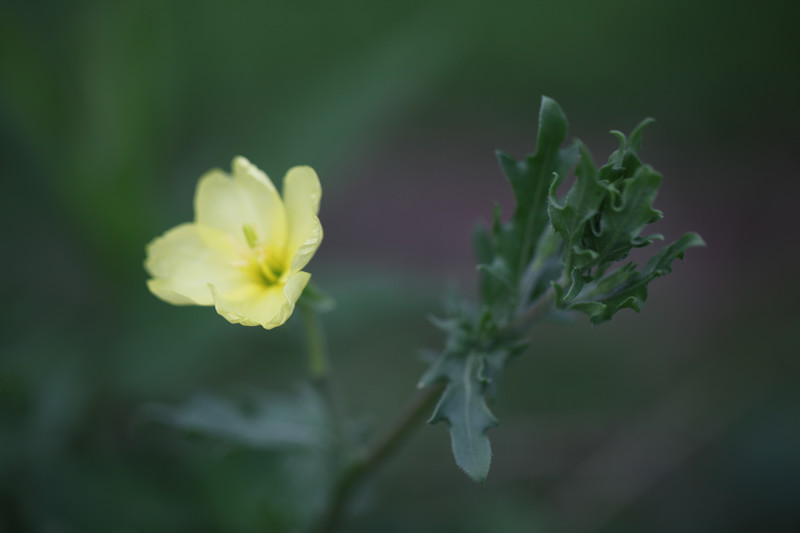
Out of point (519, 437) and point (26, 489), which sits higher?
point (519, 437)

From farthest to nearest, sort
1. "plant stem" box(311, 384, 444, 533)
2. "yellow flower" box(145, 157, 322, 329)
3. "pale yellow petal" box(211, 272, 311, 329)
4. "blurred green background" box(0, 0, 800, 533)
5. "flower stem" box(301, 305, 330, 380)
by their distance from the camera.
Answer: "blurred green background" box(0, 0, 800, 533) < "flower stem" box(301, 305, 330, 380) < "plant stem" box(311, 384, 444, 533) < "yellow flower" box(145, 157, 322, 329) < "pale yellow petal" box(211, 272, 311, 329)

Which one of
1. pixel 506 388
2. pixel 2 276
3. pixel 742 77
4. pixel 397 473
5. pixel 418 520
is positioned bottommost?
pixel 418 520

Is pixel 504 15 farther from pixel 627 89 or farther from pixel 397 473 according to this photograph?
pixel 397 473

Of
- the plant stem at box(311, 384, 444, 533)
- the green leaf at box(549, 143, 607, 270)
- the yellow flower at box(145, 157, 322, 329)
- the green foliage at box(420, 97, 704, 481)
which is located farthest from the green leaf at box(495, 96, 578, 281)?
the yellow flower at box(145, 157, 322, 329)

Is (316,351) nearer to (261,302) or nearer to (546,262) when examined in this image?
(261,302)

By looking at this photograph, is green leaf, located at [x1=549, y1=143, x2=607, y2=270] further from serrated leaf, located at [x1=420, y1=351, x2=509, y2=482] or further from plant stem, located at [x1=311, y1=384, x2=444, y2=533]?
plant stem, located at [x1=311, y1=384, x2=444, y2=533]

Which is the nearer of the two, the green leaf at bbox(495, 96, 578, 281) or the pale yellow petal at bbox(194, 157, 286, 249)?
the green leaf at bbox(495, 96, 578, 281)

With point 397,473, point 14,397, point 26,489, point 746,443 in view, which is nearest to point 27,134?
point 14,397
